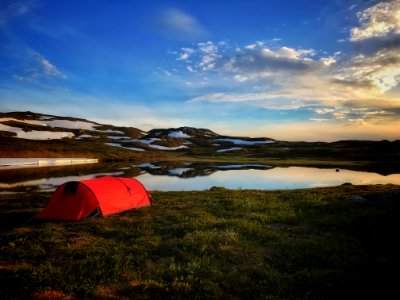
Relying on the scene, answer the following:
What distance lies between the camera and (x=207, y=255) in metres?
13.7

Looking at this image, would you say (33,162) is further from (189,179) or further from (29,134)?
(29,134)

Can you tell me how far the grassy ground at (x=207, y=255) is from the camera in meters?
10.5

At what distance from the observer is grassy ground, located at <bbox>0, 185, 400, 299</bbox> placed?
10.5 m

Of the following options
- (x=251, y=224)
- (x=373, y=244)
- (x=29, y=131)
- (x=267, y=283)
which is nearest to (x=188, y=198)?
(x=251, y=224)

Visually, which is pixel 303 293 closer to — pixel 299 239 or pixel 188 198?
pixel 299 239

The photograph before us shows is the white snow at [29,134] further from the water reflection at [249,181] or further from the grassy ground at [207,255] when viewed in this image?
the grassy ground at [207,255]

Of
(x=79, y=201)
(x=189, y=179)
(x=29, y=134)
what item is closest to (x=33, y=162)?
(x=189, y=179)

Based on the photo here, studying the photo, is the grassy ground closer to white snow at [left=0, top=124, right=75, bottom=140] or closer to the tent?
the tent

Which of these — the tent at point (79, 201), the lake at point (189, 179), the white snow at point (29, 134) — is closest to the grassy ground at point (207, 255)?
the tent at point (79, 201)

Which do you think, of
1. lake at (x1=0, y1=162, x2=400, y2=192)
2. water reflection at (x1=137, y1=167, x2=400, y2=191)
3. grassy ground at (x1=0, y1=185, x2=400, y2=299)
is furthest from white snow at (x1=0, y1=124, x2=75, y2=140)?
grassy ground at (x1=0, y1=185, x2=400, y2=299)

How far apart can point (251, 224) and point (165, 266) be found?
715 centimetres

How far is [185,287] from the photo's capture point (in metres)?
10.5

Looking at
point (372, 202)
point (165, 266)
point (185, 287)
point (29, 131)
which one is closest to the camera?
point (185, 287)

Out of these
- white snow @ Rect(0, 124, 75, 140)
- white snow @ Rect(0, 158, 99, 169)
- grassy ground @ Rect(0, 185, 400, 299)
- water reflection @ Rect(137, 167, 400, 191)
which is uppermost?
white snow @ Rect(0, 124, 75, 140)
